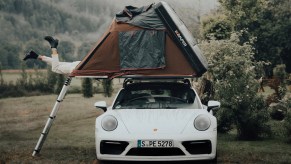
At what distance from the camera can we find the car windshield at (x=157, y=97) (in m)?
8.88

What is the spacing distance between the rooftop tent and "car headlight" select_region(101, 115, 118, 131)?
1.80 m

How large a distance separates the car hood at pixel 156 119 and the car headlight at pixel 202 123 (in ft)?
0.41

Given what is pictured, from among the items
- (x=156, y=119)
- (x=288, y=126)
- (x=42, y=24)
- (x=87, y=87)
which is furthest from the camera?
(x=42, y=24)

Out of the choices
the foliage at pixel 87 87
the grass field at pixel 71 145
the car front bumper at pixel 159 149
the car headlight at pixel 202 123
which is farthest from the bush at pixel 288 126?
the foliage at pixel 87 87

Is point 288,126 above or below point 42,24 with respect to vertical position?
below

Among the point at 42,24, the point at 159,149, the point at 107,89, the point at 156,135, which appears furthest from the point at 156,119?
the point at 42,24

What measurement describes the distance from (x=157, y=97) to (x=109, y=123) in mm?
1705

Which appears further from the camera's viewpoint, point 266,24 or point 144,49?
point 266,24

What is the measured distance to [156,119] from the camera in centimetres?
793

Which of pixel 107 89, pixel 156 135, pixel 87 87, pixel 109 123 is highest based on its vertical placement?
pixel 109 123

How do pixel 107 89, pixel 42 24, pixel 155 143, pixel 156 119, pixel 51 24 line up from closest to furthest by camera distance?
pixel 155 143 → pixel 156 119 → pixel 107 89 → pixel 42 24 → pixel 51 24

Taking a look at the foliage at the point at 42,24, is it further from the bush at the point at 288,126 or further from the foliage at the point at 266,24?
the bush at the point at 288,126

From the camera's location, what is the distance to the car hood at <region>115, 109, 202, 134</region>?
760 centimetres

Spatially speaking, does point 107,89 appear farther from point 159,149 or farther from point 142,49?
point 159,149
